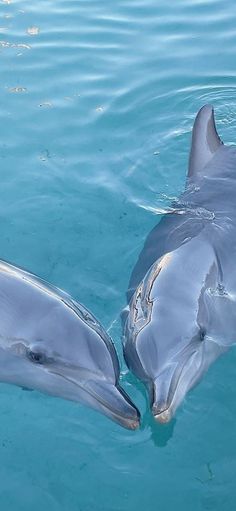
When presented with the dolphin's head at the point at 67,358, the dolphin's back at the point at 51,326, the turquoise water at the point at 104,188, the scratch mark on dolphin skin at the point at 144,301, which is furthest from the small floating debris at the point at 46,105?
the dolphin's head at the point at 67,358

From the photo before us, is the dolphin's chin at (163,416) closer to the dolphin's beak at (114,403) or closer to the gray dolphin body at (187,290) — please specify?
the gray dolphin body at (187,290)

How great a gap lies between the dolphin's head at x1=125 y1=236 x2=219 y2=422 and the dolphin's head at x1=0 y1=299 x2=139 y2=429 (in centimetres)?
26

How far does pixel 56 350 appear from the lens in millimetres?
6352

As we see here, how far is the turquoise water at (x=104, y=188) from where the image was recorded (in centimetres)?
657

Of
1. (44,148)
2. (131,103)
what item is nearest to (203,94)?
(131,103)

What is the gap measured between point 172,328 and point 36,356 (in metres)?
1.14

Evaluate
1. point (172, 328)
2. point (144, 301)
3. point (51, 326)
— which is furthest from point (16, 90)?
point (172, 328)

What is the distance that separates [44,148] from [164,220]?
3.10 metres

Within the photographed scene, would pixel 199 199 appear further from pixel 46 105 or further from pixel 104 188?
pixel 46 105

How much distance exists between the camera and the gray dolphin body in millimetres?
6176

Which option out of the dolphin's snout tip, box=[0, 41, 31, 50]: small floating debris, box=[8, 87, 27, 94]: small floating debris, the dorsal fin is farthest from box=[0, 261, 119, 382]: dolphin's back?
box=[0, 41, 31, 50]: small floating debris

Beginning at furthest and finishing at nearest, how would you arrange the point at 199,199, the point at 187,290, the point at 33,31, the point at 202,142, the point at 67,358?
1. the point at 33,31
2. the point at 202,142
3. the point at 199,199
4. the point at 187,290
5. the point at 67,358

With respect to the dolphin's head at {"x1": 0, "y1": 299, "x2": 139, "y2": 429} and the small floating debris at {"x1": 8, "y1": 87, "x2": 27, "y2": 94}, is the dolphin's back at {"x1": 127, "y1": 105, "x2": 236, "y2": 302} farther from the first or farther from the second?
the small floating debris at {"x1": 8, "y1": 87, "x2": 27, "y2": 94}

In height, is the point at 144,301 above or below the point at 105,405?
above
